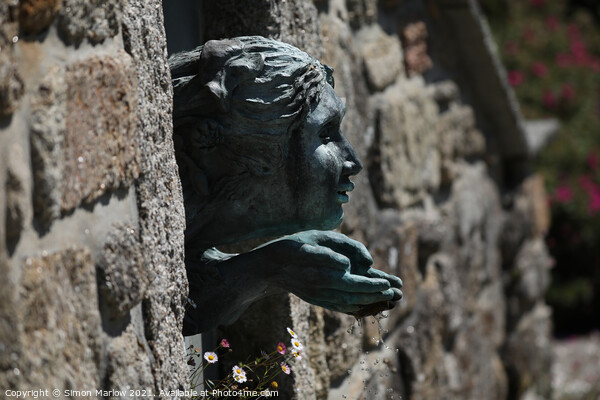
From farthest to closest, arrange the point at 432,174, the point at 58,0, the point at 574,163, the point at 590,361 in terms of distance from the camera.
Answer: the point at 574,163 → the point at 590,361 → the point at 432,174 → the point at 58,0

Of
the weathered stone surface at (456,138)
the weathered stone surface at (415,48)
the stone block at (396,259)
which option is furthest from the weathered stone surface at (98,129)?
the weathered stone surface at (456,138)

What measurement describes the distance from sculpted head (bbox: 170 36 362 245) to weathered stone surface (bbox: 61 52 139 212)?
11.4 inches

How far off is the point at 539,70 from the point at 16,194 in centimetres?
665

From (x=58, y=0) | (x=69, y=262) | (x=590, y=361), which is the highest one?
(x=58, y=0)

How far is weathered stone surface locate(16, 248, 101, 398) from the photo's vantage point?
1.18 metres

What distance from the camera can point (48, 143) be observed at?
122 centimetres

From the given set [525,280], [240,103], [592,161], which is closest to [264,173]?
[240,103]

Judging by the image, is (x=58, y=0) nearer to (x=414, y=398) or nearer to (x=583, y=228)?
(x=414, y=398)

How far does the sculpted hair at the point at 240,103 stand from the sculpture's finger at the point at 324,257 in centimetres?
17

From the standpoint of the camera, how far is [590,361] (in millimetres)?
6441

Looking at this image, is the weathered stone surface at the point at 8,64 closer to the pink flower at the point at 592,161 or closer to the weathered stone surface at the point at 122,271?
the weathered stone surface at the point at 122,271

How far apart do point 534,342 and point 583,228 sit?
248 centimetres

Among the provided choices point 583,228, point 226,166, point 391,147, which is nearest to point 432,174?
point 391,147

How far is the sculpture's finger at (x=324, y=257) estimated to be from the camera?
5.74 ft
